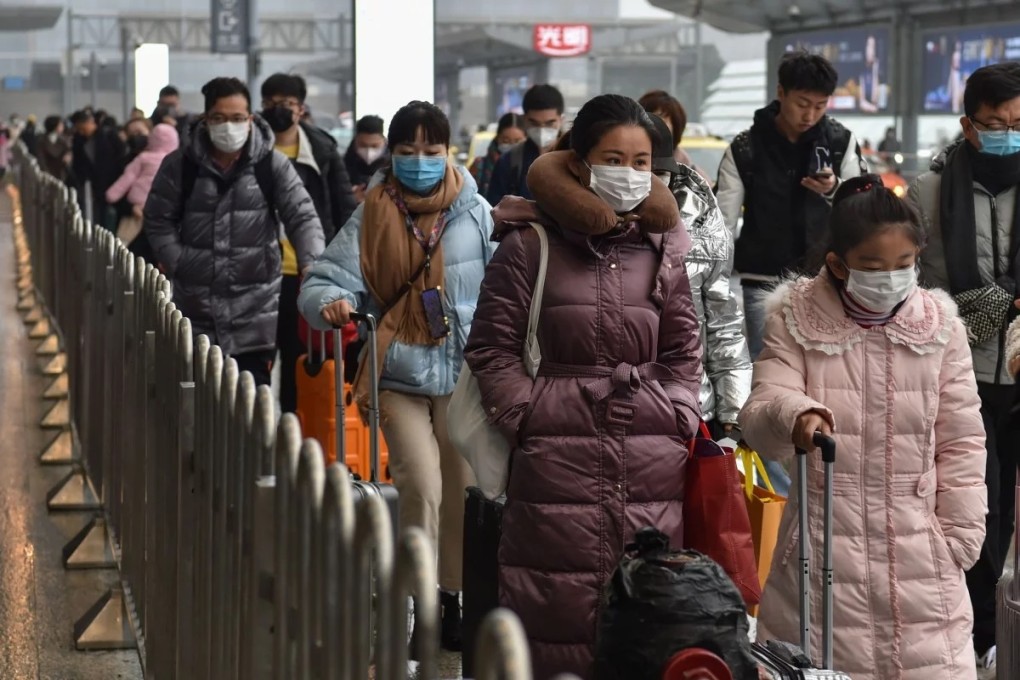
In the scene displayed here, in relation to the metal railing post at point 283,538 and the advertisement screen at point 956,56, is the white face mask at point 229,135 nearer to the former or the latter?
the metal railing post at point 283,538

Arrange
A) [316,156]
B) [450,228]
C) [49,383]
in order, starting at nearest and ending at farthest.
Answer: [450,228], [316,156], [49,383]

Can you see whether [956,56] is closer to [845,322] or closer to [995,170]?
[995,170]

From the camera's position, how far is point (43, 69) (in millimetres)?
73938

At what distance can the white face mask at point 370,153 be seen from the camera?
11789 mm

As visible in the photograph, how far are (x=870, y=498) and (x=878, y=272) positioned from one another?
0.54m

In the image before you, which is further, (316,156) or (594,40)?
(594,40)

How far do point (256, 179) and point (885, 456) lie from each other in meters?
3.76

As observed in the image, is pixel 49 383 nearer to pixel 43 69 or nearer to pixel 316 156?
pixel 316 156

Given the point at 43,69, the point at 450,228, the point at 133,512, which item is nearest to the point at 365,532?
the point at 133,512

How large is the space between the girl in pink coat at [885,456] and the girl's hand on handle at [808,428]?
0.47 feet

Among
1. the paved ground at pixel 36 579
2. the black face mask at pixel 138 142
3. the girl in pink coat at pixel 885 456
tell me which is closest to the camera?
the girl in pink coat at pixel 885 456

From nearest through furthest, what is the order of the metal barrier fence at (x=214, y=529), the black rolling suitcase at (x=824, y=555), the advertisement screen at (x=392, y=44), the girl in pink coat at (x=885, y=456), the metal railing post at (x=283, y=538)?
the metal barrier fence at (x=214, y=529) → the metal railing post at (x=283, y=538) → the black rolling suitcase at (x=824, y=555) → the girl in pink coat at (x=885, y=456) → the advertisement screen at (x=392, y=44)

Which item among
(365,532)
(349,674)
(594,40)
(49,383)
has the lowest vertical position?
(49,383)

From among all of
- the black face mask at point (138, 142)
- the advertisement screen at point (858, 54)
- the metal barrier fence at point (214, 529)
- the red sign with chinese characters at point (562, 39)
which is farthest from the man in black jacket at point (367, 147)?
the red sign with chinese characters at point (562, 39)
